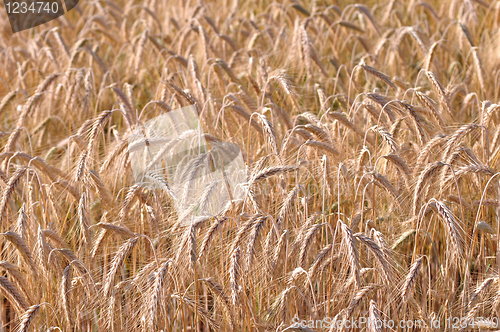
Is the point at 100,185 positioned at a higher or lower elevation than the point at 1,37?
lower

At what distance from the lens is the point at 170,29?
571 cm

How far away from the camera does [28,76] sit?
479 cm

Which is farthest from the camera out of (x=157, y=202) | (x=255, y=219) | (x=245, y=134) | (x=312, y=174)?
(x=245, y=134)

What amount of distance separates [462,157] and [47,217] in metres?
2.27

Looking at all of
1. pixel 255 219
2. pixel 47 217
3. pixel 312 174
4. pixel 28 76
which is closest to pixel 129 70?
pixel 28 76

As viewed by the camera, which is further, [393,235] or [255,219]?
[393,235]

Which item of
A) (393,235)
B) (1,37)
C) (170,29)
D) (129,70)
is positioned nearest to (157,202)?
(393,235)

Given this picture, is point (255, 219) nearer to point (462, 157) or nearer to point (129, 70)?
point (462, 157)

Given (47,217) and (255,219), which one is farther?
(47,217)

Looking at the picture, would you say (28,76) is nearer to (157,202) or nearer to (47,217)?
(47,217)

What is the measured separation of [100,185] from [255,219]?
2.94ft

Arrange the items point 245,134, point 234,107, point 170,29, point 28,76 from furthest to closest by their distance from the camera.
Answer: point 170,29 → point 28,76 → point 245,134 → point 234,107

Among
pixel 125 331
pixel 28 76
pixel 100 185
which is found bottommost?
pixel 125 331

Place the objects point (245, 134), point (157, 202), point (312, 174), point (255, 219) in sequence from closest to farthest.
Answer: point (255, 219) → point (157, 202) → point (312, 174) → point (245, 134)
